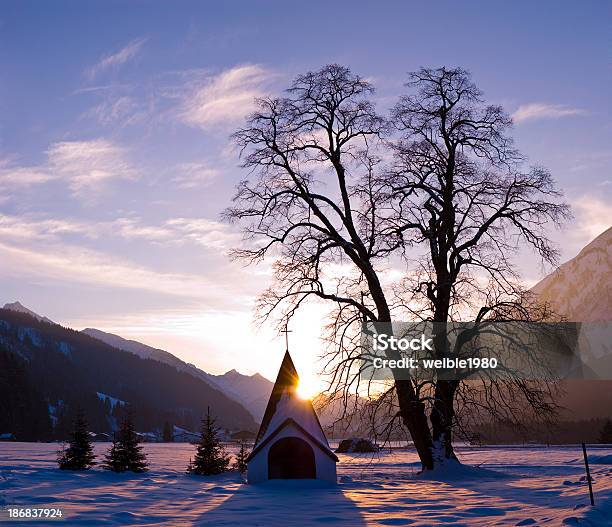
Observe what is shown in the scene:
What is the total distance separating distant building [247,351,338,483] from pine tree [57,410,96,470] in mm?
10908

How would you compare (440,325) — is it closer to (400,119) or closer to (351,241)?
(351,241)

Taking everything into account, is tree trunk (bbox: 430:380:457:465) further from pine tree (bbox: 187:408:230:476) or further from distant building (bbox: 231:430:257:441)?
distant building (bbox: 231:430:257:441)

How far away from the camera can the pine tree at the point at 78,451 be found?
3010cm

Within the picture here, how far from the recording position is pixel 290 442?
24203 mm

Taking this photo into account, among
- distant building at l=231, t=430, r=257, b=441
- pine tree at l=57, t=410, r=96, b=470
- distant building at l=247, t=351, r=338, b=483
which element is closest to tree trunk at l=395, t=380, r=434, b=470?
distant building at l=247, t=351, r=338, b=483

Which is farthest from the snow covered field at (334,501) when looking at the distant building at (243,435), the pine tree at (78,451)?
the distant building at (243,435)

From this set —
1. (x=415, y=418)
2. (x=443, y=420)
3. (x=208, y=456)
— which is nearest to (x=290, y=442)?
(x=415, y=418)

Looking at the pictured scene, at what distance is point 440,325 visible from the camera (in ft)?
81.8

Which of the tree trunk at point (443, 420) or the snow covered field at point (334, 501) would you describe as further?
the tree trunk at point (443, 420)

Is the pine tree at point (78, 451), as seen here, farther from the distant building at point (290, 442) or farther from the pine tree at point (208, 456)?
the distant building at point (290, 442)

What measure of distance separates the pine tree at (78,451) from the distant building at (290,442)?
10.9m

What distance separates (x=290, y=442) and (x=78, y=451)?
12.5 m

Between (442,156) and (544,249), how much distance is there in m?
5.50

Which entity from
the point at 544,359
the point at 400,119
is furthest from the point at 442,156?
the point at 544,359
